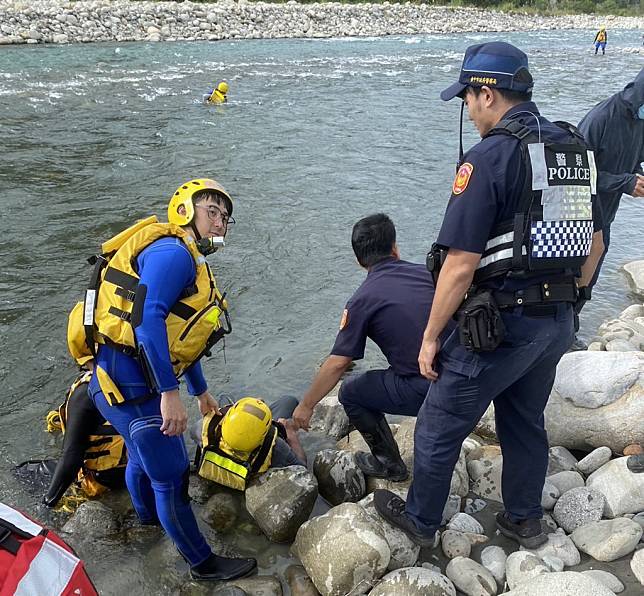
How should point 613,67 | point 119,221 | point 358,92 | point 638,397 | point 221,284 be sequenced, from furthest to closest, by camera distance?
1. point 613,67
2. point 358,92
3. point 119,221
4. point 221,284
5. point 638,397

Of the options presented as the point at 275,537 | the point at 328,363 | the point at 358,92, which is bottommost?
the point at 275,537

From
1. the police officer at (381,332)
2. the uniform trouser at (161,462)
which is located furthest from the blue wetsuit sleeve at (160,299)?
the police officer at (381,332)

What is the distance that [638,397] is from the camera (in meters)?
4.64

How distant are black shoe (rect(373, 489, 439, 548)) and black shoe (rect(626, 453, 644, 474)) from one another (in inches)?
55.3

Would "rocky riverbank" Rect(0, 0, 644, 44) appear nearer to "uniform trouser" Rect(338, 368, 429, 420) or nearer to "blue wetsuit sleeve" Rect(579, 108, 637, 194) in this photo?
"blue wetsuit sleeve" Rect(579, 108, 637, 194)

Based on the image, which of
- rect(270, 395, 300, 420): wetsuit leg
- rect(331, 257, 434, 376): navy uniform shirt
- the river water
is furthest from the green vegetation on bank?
rect(331, 257, 434, 376): navy uniform shirt

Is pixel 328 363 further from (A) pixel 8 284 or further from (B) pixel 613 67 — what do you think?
(B) pixel 613 67

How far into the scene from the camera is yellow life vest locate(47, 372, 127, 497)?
Result: 4.62 meters

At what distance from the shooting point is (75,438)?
448 cm

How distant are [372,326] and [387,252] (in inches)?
20.8

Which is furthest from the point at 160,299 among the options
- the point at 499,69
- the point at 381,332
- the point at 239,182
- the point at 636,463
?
the point at 239,182

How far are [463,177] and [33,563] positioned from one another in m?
2.37

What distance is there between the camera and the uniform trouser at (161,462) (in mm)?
3467

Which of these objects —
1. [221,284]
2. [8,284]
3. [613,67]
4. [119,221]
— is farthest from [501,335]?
[613,67]
